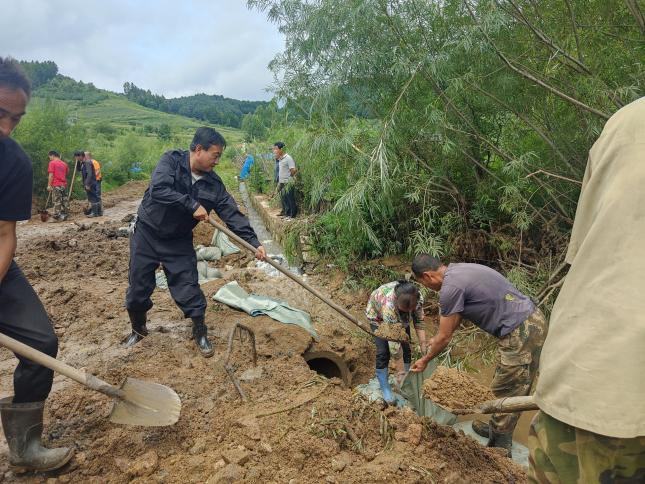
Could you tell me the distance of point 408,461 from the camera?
7.66 ft

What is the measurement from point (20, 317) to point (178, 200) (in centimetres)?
146

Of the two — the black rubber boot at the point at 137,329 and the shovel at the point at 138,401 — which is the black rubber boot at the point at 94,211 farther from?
the shovel at the point at 138,401

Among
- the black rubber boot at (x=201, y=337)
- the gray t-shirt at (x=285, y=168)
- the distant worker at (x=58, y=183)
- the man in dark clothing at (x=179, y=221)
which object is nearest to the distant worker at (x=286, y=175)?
the gray t-shirt at (x=285, y=168)

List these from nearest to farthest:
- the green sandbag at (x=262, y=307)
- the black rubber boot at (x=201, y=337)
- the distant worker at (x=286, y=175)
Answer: the black rubber boot at (x=201, y=337), the green sandbag at (x=262, y=307), the distant worker at (x=286, y=175)

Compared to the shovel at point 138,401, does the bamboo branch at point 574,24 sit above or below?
above

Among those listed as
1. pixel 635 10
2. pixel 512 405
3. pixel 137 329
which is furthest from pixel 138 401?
pixel 635 10

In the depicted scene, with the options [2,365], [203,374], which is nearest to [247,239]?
[203,374]

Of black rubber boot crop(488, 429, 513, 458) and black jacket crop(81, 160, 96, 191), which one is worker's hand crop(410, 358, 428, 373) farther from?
black jacket crop(81, 160, 96, 191)

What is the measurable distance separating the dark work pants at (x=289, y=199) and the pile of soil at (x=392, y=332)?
18.5 feet

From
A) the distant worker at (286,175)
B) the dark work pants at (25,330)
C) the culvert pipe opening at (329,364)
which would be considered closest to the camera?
the dark work pants at (25,330)

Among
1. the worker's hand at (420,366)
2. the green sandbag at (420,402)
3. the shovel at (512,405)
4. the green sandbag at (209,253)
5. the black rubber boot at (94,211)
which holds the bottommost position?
the green sandbag at (420,402)

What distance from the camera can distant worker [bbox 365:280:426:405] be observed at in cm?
358

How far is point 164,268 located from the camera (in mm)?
3729

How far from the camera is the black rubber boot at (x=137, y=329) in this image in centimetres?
398
